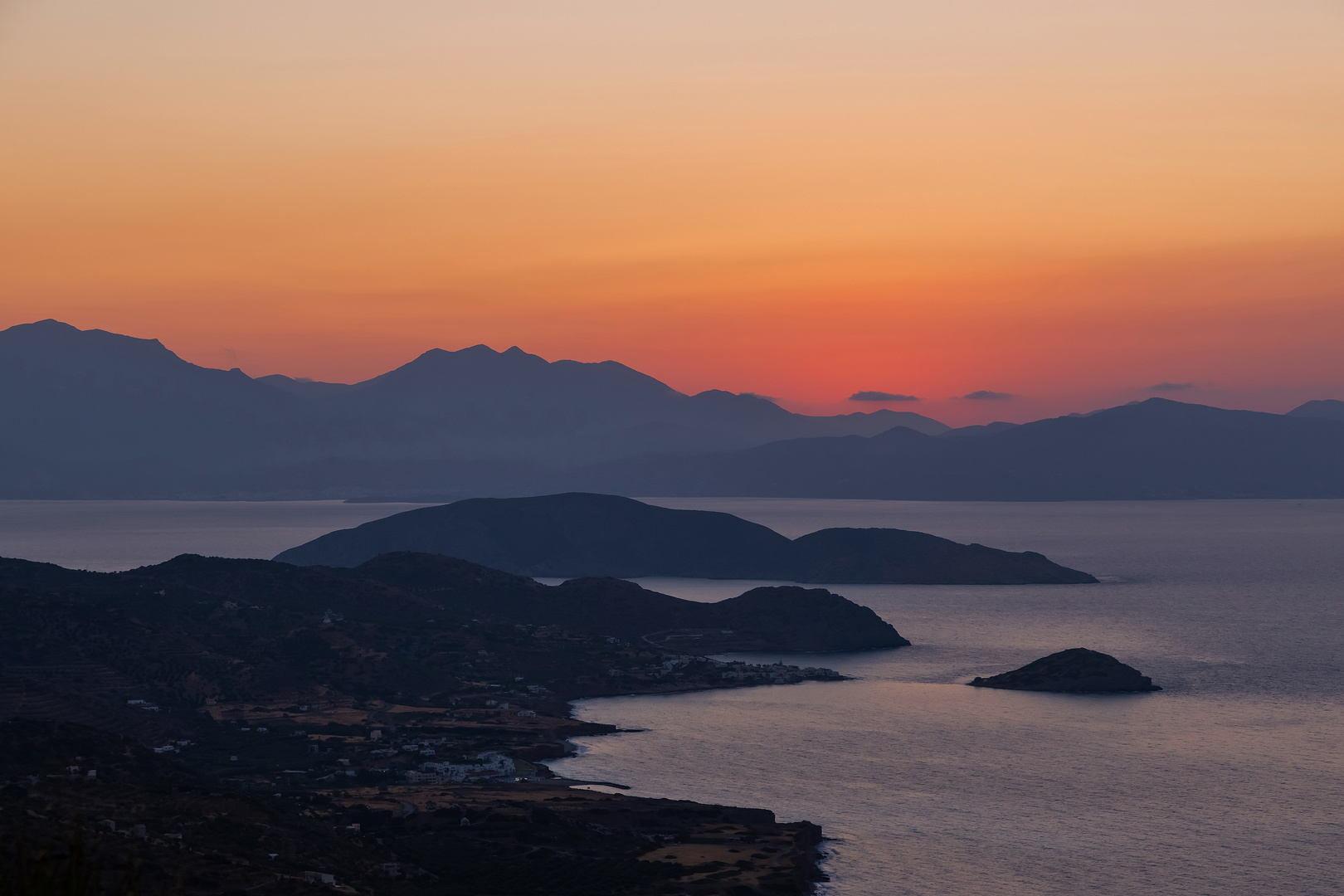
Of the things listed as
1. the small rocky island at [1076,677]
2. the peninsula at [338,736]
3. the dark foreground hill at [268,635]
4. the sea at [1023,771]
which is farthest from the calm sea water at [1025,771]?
the dark foreground hill at [268,635]

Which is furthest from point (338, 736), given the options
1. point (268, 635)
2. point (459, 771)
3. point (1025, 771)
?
point (1025, 771)

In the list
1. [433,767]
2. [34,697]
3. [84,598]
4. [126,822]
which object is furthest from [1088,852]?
[84,598]

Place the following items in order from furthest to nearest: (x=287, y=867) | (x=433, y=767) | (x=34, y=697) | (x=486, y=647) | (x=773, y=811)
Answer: (x=486, y=647) → (x=34, y=697) → (x=433, y=767) → (x=773, y=811) → (x=287, y=867)

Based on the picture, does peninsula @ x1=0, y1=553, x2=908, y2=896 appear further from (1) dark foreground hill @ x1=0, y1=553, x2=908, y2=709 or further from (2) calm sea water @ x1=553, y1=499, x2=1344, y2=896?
(2) calm sea water @ x1=553, y1=499, x2=1344, y2=896

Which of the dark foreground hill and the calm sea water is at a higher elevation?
the dark foreground hill

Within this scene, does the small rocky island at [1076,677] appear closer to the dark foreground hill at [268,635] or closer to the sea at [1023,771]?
the sea at [1023,771]

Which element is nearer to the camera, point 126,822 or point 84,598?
point 126,822

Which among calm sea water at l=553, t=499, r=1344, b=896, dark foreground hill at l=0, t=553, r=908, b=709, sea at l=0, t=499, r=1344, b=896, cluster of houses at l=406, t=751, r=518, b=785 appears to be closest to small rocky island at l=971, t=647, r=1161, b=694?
sea at l=0, t=499, r=1344, b=896

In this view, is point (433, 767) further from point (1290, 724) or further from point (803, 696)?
point (1290, 724)
